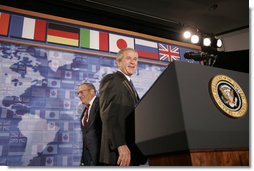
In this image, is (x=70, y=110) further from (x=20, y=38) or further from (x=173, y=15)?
(x=173, y=15)

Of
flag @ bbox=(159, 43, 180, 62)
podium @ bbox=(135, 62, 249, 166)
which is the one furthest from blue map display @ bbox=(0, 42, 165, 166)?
podium @ bbox=(135, 62, 249, 166)

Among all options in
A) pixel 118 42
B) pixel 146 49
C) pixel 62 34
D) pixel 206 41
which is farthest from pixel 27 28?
pixel 206 41

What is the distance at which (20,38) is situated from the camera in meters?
1.66

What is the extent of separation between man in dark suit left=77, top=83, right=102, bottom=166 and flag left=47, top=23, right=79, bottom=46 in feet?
1.23

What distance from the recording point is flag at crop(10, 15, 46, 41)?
1.66m

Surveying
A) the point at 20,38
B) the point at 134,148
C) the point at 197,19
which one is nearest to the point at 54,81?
the point at 20,38

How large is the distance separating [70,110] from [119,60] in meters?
0.54

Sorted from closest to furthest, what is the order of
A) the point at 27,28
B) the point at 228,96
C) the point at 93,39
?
the point at 228,96 → the point at 27,28 → the point at 93,39

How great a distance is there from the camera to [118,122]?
3.92ft

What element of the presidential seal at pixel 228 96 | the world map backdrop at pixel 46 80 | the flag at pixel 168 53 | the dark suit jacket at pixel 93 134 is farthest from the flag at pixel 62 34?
the presidential seal at pixel 228 96

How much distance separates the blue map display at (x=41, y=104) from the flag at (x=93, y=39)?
11 cm

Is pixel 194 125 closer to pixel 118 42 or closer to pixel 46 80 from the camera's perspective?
pixel 46 80

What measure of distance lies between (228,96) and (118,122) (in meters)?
0.65

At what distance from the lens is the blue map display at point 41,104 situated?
146 centimetres
